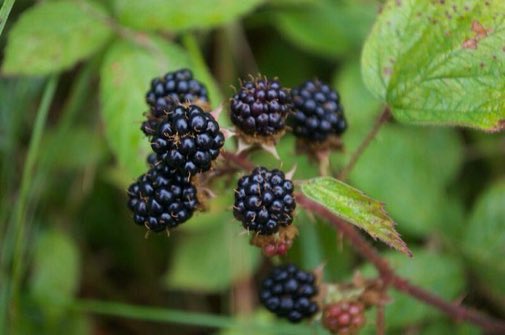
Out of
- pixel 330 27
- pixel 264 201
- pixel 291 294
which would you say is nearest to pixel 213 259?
pixel 291 294

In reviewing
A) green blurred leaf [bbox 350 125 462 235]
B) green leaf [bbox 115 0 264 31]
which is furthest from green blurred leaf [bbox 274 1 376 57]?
green leaf [bbox 115 0 264 31]

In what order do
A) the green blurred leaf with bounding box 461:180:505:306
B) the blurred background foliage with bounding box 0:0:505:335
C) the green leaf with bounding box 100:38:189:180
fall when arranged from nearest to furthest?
the green leaf with bounding box 100:38:189:180 < the blurred background foliage with bounding box 0:0:505:335 < the green blurred leaf with bounding box 461:180:505:306

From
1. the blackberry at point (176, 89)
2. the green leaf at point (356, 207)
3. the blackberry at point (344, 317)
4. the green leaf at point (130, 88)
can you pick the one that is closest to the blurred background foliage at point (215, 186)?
the green leaf at point (130, 88)

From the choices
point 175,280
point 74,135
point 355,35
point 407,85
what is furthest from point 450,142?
point 74,135

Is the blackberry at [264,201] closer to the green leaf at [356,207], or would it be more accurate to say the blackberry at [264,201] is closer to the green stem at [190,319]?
the green leaf at [356,207]

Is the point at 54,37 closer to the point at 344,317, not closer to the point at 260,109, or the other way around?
the point at 260,109

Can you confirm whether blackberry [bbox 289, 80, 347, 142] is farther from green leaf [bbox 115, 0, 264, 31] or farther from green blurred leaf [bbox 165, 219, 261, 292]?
green blurred leaf [bbox 165, 219, 261, 292]
